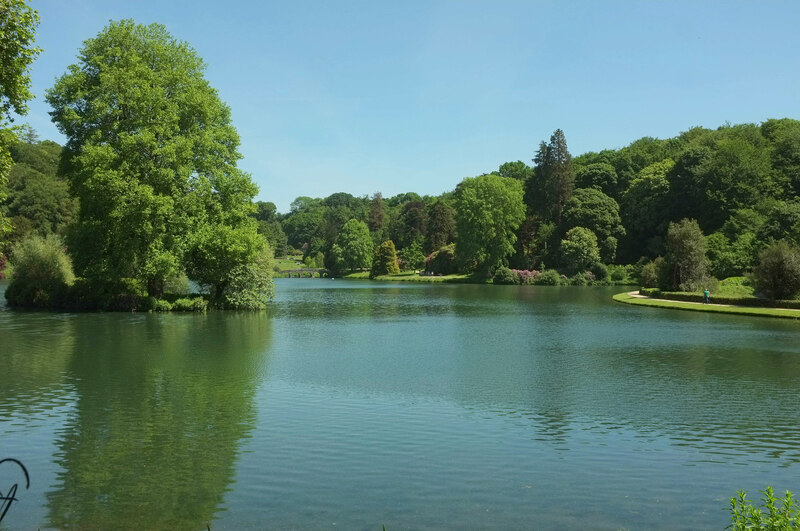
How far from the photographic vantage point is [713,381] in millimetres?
19219

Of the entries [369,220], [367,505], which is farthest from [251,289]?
[369,220]

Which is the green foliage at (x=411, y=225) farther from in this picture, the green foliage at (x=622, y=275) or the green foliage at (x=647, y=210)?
the green foliage at (x=622, y=275)

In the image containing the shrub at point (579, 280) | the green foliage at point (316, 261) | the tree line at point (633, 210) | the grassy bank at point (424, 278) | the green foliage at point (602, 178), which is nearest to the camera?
the tree line at point (633, 210)

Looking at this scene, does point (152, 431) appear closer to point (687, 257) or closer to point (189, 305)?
point (189, 305)

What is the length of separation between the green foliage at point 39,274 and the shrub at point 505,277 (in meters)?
63.1

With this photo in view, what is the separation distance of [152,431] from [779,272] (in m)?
43.1

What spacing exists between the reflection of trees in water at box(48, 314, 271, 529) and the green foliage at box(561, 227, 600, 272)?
6974 centimetres

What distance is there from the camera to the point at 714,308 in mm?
43562

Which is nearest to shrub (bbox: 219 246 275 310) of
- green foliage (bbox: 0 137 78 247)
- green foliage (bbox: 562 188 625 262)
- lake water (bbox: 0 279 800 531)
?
lake water (bbox: 0 279 800 531)

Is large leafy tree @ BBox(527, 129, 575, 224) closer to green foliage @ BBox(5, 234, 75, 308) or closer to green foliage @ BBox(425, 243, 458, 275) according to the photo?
green foliage @ BBox(425, 243, 458, 275)

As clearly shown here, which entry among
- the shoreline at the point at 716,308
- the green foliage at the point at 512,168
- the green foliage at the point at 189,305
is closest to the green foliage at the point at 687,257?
the shoreline at the point at 716,308

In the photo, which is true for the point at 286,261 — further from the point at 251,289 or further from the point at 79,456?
the point at 79,456

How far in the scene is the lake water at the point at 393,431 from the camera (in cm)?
916

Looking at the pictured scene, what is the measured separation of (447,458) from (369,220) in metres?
141
